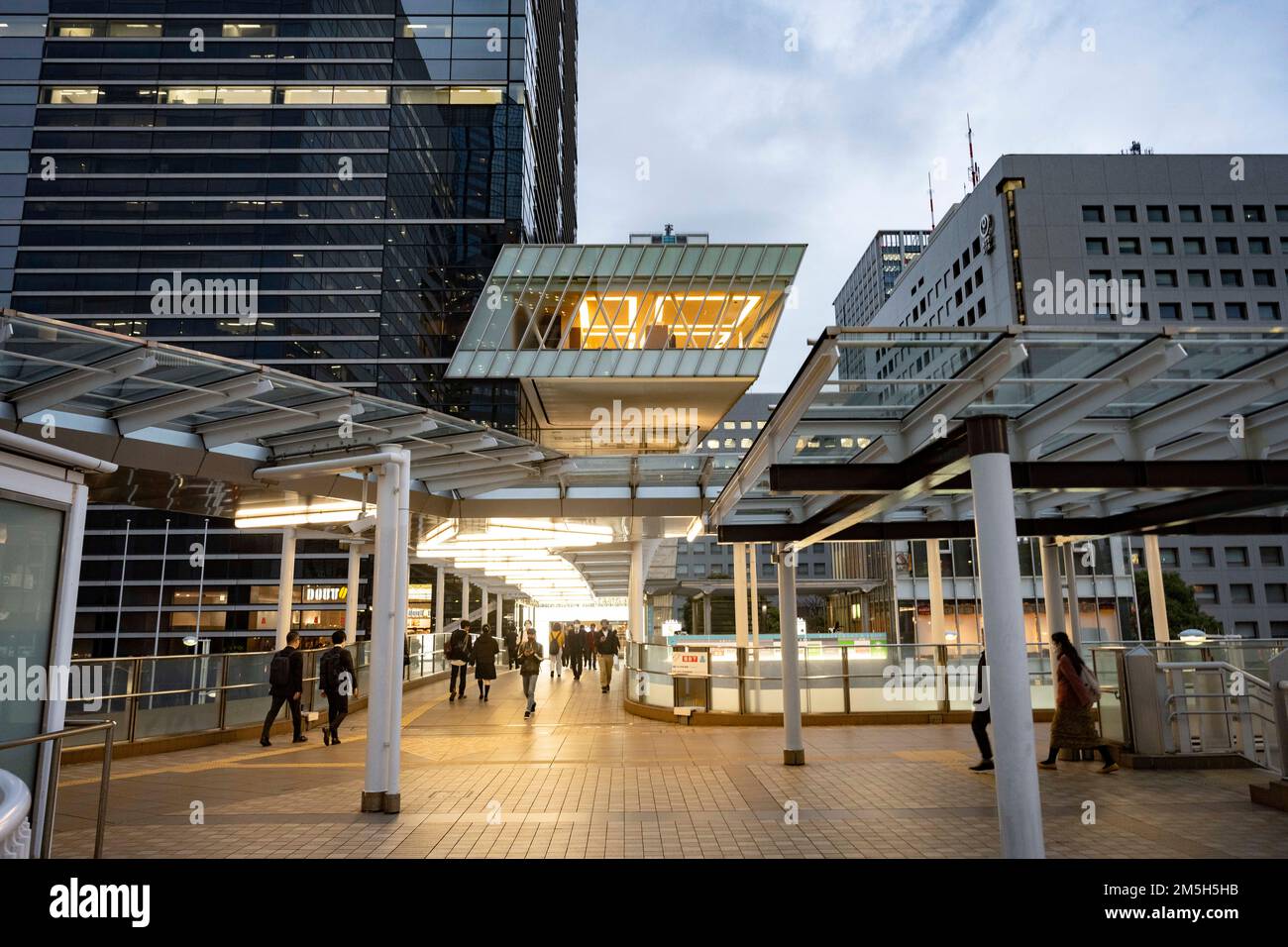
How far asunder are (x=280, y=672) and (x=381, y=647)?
5.27m

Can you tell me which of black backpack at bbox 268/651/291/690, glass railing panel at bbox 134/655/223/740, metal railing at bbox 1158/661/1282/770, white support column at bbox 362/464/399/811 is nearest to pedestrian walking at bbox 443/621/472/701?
black backpack at bbox 268/651/291/690

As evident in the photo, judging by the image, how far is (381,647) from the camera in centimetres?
838

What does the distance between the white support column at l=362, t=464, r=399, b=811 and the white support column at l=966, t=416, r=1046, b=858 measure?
5356 mm

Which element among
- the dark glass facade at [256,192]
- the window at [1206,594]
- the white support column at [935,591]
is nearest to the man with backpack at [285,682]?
the white support column at [935,591]

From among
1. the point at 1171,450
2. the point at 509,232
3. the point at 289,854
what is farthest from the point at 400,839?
the point at 509,232

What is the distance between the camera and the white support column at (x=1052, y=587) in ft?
41.6

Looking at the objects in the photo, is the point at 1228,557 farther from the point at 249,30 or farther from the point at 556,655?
the point at 249,30

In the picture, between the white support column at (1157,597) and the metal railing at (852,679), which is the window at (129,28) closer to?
the metal railing at (852,679)

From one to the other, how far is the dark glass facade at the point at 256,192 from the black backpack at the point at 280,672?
5231 cm

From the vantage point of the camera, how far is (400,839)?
22.8 feet

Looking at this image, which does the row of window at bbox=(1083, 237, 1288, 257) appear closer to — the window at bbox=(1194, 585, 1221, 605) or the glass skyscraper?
the window at bbox=(1194, 585, 1221, 605)

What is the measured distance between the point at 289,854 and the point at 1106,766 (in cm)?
887


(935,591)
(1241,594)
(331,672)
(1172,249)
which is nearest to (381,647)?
(331,672)

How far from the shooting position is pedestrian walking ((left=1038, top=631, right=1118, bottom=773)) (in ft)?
32.6
